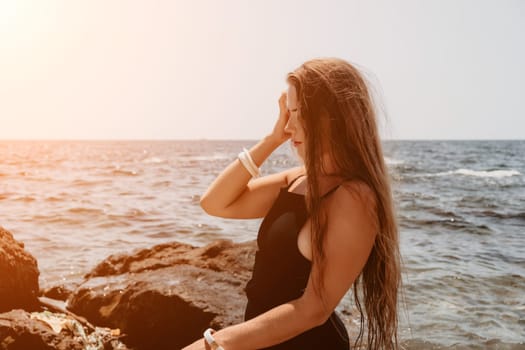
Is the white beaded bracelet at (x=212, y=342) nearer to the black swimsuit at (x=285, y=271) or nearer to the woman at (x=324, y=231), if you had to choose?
the woman at (x=324, y=231)

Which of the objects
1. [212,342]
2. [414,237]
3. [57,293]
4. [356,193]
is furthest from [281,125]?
[414,237]

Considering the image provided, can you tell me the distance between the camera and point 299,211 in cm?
227

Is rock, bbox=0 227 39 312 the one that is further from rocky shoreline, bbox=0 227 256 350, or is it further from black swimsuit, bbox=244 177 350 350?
black swimsuit, bbox=244 177 350 350

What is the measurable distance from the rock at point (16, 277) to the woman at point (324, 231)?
3.92 metres

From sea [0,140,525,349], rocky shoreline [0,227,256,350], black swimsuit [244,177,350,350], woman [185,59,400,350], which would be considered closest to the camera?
woman [185,59,400,350]

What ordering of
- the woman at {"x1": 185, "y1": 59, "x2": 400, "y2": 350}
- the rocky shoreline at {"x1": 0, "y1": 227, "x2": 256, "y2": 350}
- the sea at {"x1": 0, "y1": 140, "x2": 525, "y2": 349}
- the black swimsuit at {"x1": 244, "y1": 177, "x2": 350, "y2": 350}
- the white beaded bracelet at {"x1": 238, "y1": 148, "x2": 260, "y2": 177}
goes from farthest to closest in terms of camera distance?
the sea at {"x1": 0, "y1": 140, "x2": 525, "y2": 349}
the rocky shoreline at {"x1": 0, "y1": 227, "x2": 256, "y2": 350}
the white beaded bracelet at {"x1": 238, "y1": 148, "x2": 260, "y2": 177}
the black swimsuit at {"x1": 244, "y1": 177, "x2": 350, "y2": 350}
the woman at {"x1": 185, "y1": 59, "x2": 400, "y2": 350}

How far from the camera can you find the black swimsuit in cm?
222

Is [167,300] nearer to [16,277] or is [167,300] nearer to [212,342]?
[16,277]

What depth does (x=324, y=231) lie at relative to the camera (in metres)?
2.04

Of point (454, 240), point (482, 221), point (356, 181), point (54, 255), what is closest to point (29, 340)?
point (356, 181)

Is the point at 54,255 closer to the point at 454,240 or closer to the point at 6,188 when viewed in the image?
the point at 454,240

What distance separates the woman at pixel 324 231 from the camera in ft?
6.75

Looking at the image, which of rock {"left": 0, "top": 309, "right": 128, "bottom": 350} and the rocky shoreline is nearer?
rock {"left": 0, "top": 309, "right": 128, "bottom": 350}

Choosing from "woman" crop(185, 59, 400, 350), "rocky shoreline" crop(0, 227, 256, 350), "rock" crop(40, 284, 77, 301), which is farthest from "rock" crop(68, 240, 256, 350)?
"woman" crop(185, 59, 400, 350)
